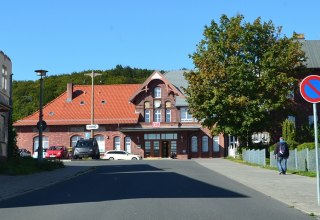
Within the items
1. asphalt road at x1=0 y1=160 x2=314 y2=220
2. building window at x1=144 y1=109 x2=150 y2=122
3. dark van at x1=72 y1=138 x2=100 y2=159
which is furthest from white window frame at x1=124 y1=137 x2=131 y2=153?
asphalt road at x1=0 y1=160 x2=314 y2=220

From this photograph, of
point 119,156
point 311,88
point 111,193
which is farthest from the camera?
point 119,156

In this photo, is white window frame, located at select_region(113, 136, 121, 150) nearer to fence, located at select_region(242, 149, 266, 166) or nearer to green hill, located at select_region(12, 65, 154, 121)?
fence, located at select_region(242, 149, 266, 166)

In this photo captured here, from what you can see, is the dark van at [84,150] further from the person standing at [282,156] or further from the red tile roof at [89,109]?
the person standing at [282,156]

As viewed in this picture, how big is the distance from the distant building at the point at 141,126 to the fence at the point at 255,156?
2121 centimetres

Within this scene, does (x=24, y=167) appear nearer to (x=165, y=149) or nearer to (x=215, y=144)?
(x=165, y=149)

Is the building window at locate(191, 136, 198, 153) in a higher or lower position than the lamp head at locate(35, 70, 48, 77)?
lower

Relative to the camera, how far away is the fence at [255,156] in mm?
32294

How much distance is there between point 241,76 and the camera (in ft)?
136

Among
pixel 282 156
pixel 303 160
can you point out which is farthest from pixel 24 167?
pixel 303 160

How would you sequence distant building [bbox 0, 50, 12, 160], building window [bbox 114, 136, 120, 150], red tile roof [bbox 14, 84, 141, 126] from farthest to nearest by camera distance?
1. red tile roof [bbox 14, 84, 141, 126]
2. building window [bbox 114, 136, 120, 150]
3. distant building [bbox 0, 50, 12, 160]

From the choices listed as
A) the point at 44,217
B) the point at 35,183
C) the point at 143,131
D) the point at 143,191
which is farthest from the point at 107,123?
the point at 44,217

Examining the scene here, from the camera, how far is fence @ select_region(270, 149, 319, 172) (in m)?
22.9

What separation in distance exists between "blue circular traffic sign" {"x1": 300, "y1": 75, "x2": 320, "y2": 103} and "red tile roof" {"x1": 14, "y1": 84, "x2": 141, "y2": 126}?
52.3 meters

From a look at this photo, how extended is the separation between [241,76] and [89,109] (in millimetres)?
30435
